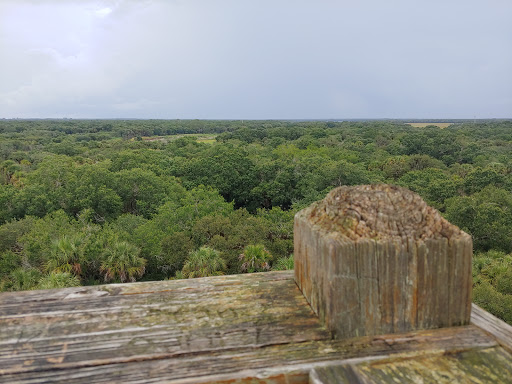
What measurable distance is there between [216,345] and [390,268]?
2.36ft

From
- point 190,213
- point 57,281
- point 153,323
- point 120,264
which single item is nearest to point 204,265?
point 120,264

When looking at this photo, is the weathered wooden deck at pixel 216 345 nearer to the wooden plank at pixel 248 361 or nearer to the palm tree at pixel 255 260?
the wooden plank at pixel 248 361

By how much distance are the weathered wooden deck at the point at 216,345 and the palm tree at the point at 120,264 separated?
505 inches

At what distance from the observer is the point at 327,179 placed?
28.3 metres

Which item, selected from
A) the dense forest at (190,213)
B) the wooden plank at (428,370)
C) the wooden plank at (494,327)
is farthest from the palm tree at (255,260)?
the wooden plank at (428,370)

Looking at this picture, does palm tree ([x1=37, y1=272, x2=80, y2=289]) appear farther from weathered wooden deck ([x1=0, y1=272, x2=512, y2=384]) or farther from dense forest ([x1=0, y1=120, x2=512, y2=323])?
weathered wooden deck ([x1=0, y1=272, x2=512, y2=384])

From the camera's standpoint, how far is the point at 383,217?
147 cm

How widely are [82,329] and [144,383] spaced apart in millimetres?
494

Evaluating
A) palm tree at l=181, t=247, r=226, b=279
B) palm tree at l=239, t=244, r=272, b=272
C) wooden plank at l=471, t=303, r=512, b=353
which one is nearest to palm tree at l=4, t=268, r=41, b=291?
palm tree at l=181, t=247, r=226, b=279

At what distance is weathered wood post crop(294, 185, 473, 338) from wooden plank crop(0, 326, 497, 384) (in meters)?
0.06

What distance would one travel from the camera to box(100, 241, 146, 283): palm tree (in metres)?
13.7

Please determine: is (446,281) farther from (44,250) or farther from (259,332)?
(44,250)

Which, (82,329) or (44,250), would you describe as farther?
(44,250)

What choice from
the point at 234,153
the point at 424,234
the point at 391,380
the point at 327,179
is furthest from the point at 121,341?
the point at 234,153
